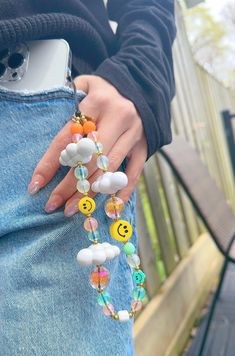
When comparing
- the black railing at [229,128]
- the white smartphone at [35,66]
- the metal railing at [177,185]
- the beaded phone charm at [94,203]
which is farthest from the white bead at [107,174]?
the black railing at [229,128]

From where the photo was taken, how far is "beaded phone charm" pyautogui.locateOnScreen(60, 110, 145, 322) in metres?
0.43

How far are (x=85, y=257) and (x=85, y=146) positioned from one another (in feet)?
0.36

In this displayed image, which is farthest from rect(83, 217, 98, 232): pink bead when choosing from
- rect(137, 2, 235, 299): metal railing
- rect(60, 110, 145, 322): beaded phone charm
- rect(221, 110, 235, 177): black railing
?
rect(221, 110, 235, 177): black railing

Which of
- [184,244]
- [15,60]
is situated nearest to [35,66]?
[15,60]

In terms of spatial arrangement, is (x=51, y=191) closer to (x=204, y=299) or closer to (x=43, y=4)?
(x=43, y=4)

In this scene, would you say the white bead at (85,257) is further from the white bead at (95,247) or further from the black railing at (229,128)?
the black railing at (229,128)

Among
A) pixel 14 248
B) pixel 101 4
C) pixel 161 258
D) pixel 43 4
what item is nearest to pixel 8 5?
pixel 43 4

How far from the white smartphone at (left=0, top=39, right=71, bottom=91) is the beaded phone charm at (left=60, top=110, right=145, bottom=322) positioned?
55 millimetres

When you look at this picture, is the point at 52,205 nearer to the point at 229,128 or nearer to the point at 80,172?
the point at 80,172

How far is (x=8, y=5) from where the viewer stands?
51 centimetres

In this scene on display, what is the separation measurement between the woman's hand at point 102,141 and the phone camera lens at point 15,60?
7 centimetres

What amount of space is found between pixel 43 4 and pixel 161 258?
1.51 meters

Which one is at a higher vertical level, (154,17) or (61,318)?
(154,17)

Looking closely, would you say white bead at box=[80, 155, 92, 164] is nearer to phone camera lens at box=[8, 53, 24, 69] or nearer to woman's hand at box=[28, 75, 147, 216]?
woman's hand at box=[28, 75, 147, 216]
